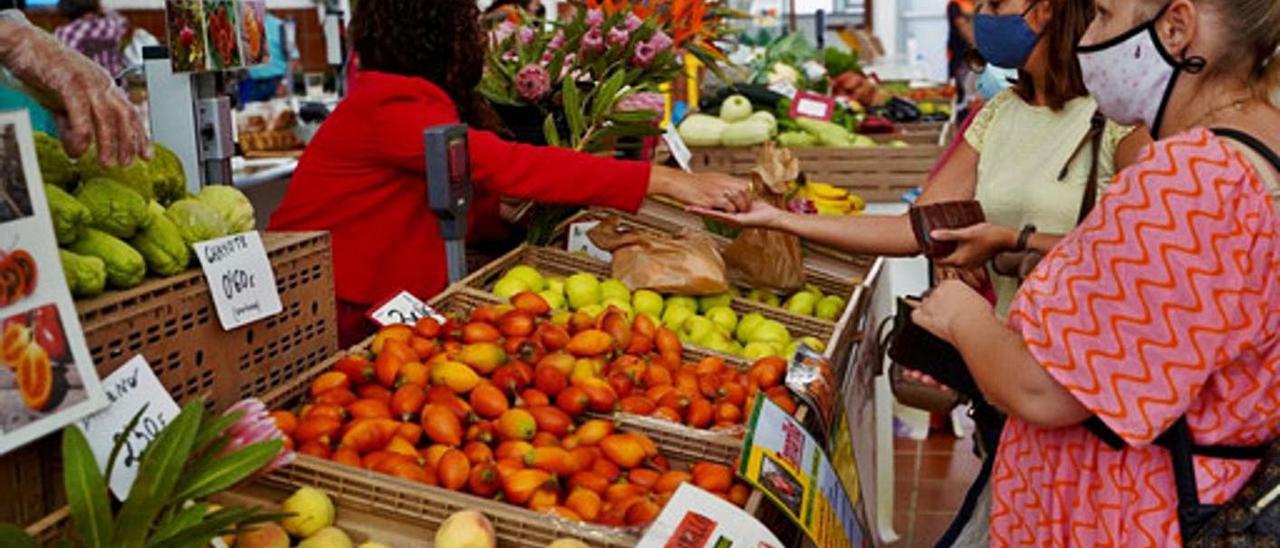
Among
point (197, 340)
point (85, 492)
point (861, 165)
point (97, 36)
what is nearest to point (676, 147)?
point (861, 165)

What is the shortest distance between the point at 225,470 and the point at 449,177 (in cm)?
112

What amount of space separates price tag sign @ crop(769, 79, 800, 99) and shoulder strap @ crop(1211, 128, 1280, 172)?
524 centimetres

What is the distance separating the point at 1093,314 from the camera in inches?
61.9

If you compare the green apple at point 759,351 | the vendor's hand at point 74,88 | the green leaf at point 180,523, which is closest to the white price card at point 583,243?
the green apple at point 759,351

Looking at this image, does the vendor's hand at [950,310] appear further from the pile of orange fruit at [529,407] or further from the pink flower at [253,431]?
the pink flower at [253,431]

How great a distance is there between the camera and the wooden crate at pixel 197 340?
68.4 inches

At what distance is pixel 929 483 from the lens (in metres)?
4.84

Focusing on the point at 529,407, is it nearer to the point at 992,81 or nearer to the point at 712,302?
the point at 712,302

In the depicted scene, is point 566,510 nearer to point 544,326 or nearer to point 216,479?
point 216,479

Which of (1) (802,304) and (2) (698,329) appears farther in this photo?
(1) (802,304)

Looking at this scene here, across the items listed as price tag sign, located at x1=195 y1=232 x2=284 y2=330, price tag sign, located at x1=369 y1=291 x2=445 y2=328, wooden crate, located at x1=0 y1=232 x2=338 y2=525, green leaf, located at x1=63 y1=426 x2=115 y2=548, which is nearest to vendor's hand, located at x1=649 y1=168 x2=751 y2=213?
price tag sign, located at x1=369 y1=291 x2=445 y2=328

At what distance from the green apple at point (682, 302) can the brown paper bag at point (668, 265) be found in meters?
0.02

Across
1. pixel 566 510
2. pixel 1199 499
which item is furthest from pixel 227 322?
pixel 1199 499

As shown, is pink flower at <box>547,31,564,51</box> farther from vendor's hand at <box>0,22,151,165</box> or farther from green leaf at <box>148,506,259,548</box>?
green leaf at <box>148,506,259,548</box>
